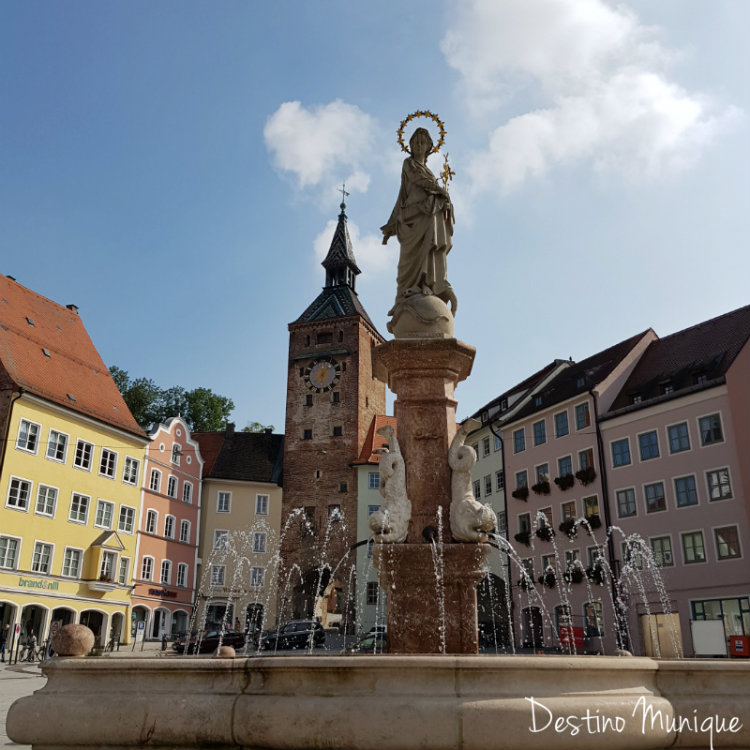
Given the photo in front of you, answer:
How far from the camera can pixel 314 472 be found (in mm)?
56906

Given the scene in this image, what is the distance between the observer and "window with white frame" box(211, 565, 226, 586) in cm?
4919

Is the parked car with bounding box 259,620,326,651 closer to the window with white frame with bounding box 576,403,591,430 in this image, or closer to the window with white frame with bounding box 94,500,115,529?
the window with white frame with bounding box 94,500,115,529

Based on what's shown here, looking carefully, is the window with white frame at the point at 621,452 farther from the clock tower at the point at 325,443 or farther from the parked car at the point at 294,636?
the clock tower at the point at 325,443

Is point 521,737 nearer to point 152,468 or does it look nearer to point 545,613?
point 545,613

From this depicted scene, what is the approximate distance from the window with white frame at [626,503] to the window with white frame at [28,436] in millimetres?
27082

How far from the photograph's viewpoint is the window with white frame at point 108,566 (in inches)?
1435

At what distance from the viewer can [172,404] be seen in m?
62.1

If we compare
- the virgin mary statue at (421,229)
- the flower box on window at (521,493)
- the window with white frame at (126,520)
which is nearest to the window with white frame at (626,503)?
the flower box on window at (521,493)

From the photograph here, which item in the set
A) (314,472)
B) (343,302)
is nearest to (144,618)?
(314,472)

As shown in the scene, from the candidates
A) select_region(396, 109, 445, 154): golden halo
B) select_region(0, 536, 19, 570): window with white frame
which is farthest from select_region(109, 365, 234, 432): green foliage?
select_region(396, 109, 445, 154): golden halo

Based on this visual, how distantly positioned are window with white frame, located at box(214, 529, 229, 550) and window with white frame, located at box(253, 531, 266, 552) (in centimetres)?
231

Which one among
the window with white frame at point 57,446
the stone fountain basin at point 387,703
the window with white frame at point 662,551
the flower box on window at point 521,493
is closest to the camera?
the stone fountain basin at point 387,703

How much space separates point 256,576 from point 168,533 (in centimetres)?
897

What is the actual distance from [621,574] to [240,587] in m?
25.7
